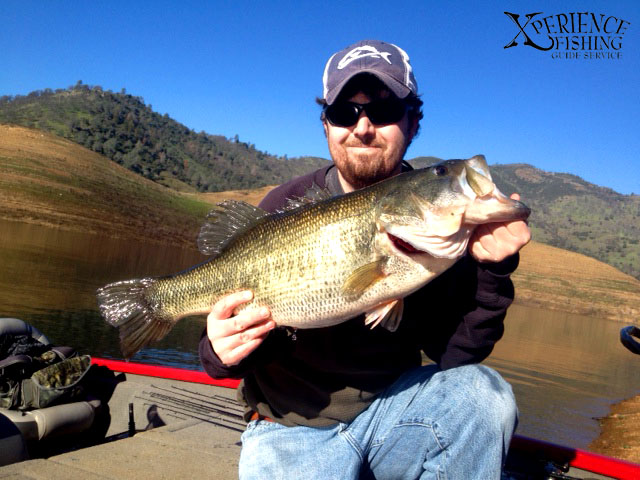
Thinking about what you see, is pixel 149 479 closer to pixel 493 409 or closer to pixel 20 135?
pixel 493 409

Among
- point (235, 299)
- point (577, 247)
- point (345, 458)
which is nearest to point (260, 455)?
point (345, 458)

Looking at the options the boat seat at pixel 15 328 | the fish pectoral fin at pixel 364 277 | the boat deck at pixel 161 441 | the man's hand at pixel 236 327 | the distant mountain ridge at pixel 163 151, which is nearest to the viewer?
the fish pectoral fin at pixel 364 277

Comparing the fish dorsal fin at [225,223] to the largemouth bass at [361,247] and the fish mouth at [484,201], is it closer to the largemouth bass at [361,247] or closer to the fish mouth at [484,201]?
the largemouth bass at [361,247]

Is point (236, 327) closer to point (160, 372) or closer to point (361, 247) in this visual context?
point (361, 247)

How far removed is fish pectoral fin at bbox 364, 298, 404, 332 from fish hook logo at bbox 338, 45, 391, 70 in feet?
5.83

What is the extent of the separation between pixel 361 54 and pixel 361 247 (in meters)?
1.63

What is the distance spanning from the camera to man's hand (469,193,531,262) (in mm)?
2568

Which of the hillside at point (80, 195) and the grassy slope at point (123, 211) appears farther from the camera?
the grassy slope at point (123, 211)

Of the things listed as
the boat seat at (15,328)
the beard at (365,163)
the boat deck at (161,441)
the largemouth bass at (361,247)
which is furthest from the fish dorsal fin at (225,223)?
the boat seat at (15,328)

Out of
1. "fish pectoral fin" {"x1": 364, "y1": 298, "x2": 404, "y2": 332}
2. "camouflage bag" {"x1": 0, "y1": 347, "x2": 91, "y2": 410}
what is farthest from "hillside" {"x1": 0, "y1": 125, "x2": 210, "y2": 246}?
"fish pectoral fin" {"x1": 364, "y1": 298, "x2": 404, "y2": 332}

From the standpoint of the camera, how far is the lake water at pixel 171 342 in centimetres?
1300

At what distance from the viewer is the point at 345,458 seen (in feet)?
9.78

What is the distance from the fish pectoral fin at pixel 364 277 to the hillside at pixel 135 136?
97269 millimetres

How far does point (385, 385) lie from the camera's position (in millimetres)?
3252
